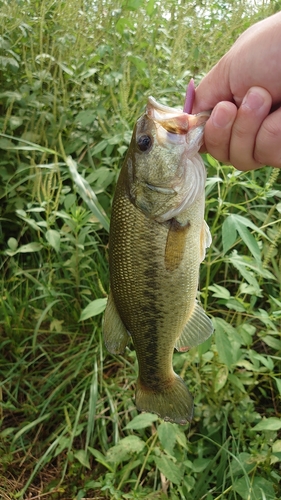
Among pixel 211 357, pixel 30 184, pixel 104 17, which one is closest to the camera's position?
pixel 211 357

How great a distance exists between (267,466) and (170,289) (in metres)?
1.13

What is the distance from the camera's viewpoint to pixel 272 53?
1.34 m

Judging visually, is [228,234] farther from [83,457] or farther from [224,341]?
[83,457]

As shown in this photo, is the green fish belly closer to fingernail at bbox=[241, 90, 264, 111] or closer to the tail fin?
the tail fin

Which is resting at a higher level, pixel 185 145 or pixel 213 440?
pixel 185 145

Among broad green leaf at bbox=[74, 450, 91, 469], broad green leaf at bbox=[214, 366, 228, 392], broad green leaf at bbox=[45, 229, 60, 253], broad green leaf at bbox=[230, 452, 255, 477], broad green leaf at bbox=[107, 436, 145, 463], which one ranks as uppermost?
broad green leaf at bbox=[45, 229, 60, 253]

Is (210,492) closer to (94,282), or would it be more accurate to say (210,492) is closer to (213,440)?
(213,440)

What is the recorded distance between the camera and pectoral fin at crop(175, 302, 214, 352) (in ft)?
5.62

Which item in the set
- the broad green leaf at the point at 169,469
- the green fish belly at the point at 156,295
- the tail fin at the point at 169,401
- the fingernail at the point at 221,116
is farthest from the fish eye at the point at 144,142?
the broad green leaf at the point at 169,469

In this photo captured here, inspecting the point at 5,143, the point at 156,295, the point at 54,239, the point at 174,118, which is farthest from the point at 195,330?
the point at 5,143

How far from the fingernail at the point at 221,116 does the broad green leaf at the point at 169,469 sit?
1527 millimetres

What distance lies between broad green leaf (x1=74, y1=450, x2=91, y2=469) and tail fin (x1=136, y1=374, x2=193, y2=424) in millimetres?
919

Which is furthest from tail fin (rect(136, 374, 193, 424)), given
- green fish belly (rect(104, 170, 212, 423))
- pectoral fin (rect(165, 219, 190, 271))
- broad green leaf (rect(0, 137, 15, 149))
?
broad green leaf (rect(0, 137, 15, 149))

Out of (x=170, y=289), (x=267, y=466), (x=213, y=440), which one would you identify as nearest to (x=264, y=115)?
(x=170, y=289)
